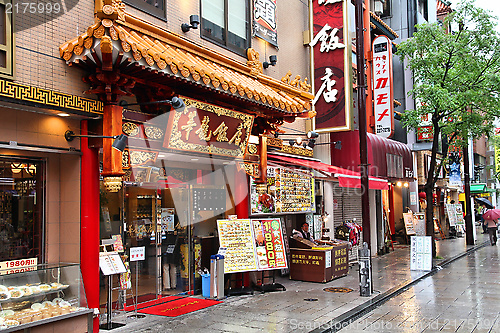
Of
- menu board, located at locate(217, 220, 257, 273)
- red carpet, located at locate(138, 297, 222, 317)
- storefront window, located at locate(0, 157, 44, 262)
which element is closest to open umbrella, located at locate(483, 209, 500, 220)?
menu board, located at locate(217, 220, 257, 273)

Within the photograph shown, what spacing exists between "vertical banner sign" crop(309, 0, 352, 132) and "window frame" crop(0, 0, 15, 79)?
11237 millimetres

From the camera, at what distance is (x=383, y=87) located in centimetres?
2091

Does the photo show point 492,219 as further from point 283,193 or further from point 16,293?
point 16,293

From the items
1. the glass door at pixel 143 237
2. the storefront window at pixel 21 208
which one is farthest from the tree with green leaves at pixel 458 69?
the storefront window at pixel 21 208

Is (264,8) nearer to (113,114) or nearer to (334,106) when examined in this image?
(334,106)

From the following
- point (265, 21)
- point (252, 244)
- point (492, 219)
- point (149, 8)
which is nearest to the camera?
point (149, 8)

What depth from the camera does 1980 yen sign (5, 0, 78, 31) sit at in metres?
7.38

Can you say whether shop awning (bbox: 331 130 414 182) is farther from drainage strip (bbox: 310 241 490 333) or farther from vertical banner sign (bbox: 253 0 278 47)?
vertical banner sign (bbox: 253 0 278 47)

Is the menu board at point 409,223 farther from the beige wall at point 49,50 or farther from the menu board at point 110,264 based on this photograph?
the beige wall at point 49,50

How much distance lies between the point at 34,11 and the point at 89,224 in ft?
12.2

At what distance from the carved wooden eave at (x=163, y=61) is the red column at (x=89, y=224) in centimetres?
141

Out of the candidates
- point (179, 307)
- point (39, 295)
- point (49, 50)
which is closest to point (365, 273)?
point (179, 307)

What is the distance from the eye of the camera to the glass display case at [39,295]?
22.7 ft

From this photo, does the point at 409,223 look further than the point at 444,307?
Yes
